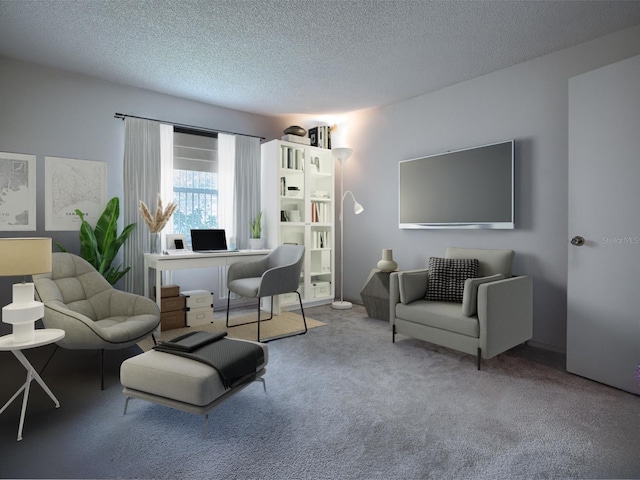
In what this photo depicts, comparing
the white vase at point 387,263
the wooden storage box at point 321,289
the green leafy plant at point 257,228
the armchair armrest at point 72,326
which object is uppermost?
the green leafy plant at point 257,228

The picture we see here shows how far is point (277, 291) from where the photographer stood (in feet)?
11.6

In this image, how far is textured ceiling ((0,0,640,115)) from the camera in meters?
2.47

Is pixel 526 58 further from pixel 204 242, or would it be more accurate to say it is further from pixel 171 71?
pixel 204 242

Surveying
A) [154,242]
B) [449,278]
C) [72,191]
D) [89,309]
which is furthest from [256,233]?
[449,278]

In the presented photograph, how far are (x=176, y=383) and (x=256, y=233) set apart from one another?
9.48 ft

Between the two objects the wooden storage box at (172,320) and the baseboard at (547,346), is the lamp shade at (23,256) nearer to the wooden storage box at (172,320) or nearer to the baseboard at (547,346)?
the wooden storage box at (172,320)

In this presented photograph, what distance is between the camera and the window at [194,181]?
4289mm

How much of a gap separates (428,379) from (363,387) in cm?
48

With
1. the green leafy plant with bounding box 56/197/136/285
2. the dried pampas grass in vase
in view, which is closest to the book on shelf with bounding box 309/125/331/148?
the dried pampas grass in vase

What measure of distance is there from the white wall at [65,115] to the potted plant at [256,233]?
1.51m

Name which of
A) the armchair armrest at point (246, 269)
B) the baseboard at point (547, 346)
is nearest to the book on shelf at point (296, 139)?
the armchair armrest at point (246, 269)

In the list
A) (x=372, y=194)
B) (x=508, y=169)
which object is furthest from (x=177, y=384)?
(x=372, y=194)

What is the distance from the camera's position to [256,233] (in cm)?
458

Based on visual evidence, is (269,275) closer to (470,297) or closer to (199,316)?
(199,316)
